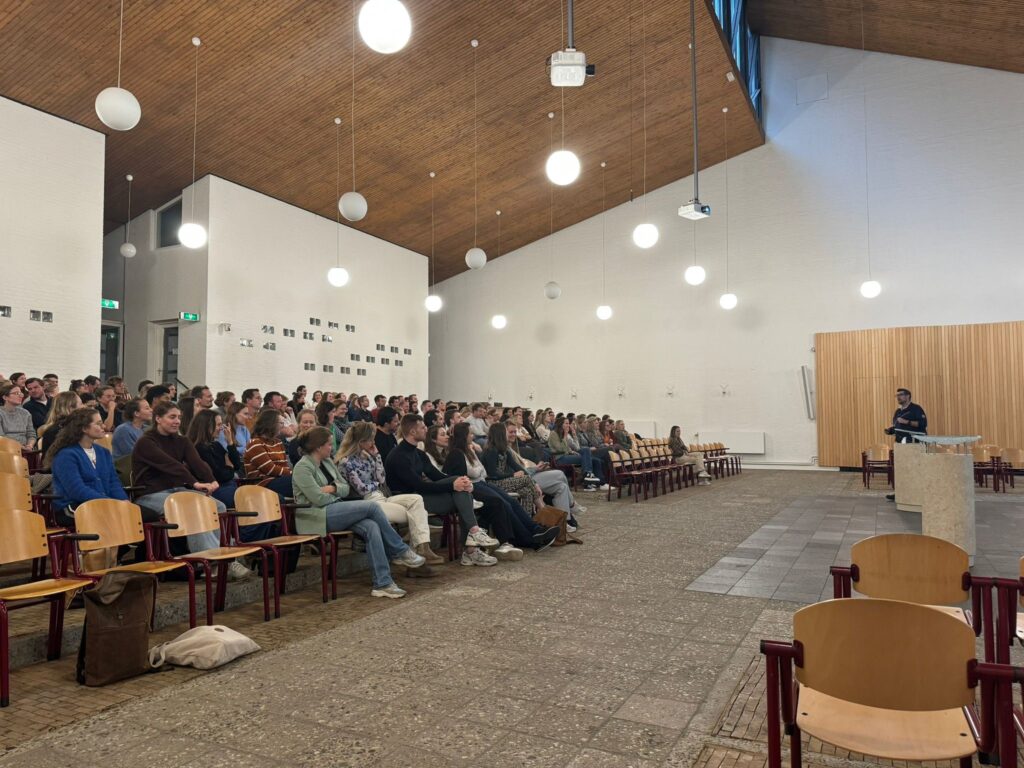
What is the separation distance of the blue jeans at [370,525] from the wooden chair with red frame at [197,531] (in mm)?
582

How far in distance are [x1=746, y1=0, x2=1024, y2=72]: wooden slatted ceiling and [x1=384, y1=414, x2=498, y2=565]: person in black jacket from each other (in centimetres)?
1013

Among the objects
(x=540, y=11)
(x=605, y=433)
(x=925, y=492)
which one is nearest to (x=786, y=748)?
(x=925, y=492)

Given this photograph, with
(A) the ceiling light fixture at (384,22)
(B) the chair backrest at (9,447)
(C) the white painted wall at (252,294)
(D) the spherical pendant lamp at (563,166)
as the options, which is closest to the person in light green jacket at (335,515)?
(A) the ceiling light fixture at (384,22)

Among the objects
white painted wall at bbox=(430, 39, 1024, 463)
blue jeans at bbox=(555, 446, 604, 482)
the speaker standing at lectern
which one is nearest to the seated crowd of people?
blue jeans at bbox=(555, 446, 604, 482)

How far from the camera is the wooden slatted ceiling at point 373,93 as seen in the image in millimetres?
7738

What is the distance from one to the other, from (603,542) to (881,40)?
452 inches

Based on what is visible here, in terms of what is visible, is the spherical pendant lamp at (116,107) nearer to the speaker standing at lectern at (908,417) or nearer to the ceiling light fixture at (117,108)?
the ceiling light fixture at (117,108)

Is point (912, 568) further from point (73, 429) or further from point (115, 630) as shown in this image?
point (73, 429)

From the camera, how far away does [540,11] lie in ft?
29.3

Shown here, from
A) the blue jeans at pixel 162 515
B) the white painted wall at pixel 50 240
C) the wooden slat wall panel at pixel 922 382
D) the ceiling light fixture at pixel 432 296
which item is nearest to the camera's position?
the blue jeans at pixel 162 515

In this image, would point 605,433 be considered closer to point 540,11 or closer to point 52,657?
point 540,11

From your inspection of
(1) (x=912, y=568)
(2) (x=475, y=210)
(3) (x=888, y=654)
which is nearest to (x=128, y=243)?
(2) (x=475, y=210)

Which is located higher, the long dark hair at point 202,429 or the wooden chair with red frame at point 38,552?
the long dark hair at point 202,429

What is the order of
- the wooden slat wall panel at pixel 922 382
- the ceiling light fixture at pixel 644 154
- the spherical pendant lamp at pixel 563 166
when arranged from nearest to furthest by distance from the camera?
the spherical pendant lamp at pixel 563 166 < the ceiling light fixture at pixel 644 154 < the wooden slat wall panel at pixel 922 382
